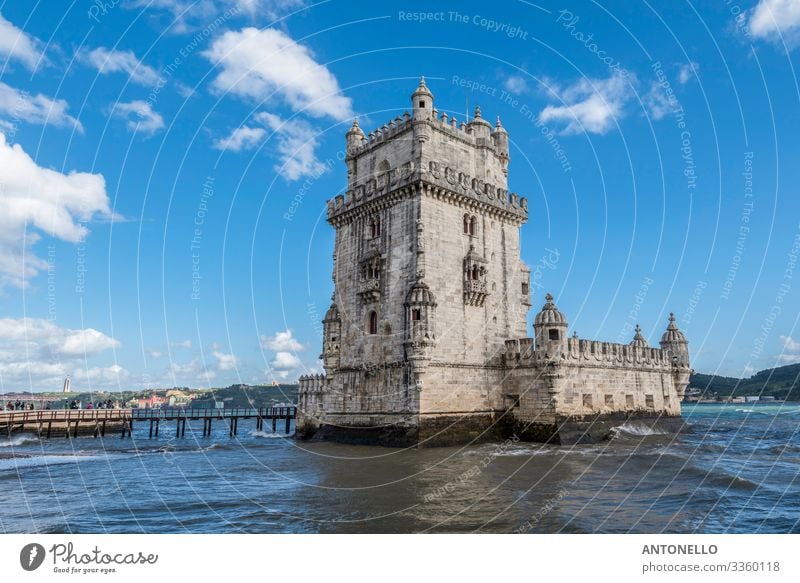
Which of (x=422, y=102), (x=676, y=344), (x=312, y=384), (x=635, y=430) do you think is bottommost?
(x=635, y=430)

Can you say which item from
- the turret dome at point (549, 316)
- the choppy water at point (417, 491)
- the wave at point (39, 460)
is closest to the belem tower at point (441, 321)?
the turret dome at point (549, 316)

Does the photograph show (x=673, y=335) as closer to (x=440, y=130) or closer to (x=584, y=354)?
(x=584, y=354)

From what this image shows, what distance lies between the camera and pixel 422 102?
34.1 metres

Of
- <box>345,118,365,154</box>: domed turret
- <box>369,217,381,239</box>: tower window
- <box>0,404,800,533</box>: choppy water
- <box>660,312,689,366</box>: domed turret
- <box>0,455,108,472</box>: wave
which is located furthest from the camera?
<box>660,312,689,366</box>: domed turret

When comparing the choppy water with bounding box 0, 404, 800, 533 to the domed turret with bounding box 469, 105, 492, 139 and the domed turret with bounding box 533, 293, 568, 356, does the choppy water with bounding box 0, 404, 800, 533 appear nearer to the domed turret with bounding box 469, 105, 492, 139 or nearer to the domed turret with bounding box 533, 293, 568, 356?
the domed turret with bounding box 533, 293, 568, 356

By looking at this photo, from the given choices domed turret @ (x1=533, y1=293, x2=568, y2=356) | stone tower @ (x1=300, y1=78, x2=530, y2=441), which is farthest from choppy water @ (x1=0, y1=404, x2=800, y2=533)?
domed turret @ (x1=533, y1=293, x2=568, y2=356)

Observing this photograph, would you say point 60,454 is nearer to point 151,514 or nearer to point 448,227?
point 151,514

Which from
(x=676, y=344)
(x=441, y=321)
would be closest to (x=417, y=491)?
(x=441, y=321)

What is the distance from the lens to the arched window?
34344mm

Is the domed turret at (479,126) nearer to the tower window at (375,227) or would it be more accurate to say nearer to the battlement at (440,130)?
the battlement at (440,130)

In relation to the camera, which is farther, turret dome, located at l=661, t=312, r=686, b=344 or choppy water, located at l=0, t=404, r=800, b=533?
turret dome, located at l=661, t=312, r=686, b=344

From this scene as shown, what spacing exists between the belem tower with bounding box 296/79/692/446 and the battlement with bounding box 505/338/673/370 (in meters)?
0.11

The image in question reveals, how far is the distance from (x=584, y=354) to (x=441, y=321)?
998cm

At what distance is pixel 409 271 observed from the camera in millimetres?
32375
